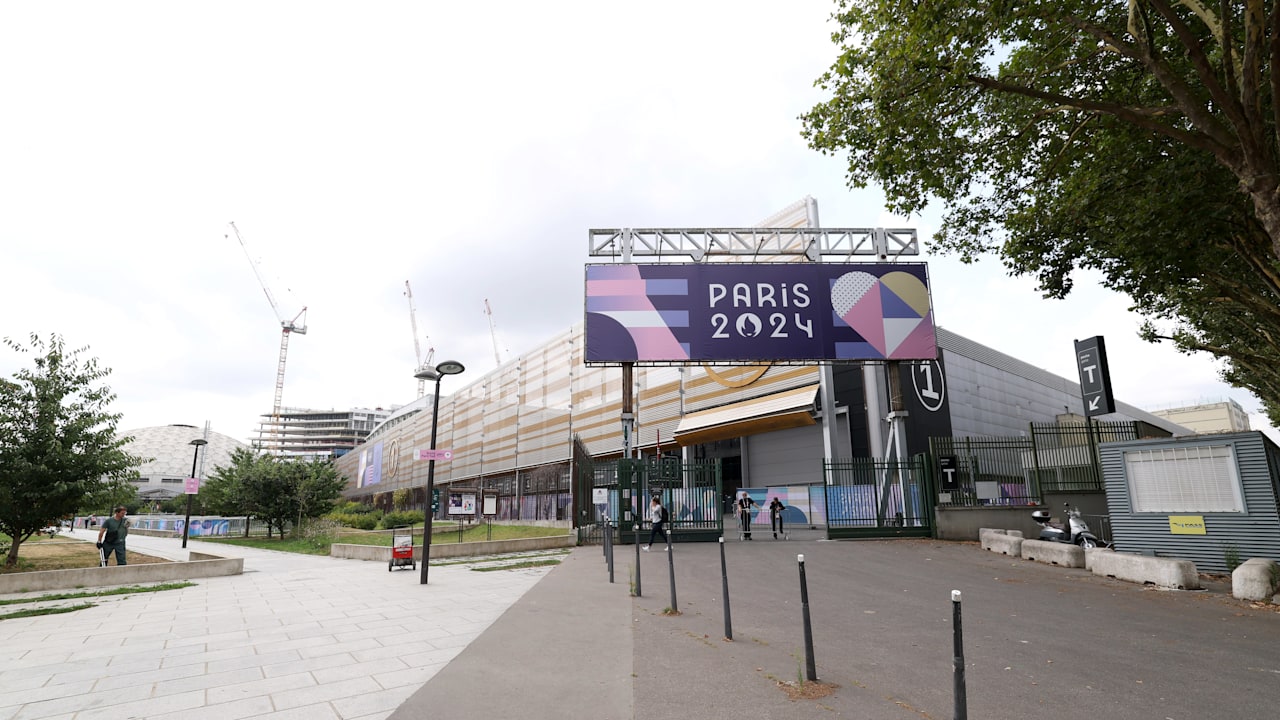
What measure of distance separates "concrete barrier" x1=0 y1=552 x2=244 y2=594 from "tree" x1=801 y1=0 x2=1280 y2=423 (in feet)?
55.4

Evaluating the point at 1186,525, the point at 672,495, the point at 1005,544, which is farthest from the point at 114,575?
the point at 1186,525

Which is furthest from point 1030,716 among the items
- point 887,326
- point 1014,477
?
point 887,326

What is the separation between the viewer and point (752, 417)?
108 ft

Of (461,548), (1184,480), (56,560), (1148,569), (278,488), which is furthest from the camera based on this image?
(278,488)

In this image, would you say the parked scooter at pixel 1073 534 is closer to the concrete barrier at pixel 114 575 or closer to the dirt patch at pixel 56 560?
the concrete barrier at pixel 114 575

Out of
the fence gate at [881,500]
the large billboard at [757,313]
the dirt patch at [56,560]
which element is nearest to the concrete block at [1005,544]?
the fence gate at [881,500]

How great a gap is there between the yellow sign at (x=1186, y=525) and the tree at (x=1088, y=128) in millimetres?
5184

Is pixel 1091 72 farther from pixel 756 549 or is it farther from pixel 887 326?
pixel 756 549

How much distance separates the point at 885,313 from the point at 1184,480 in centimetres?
1253

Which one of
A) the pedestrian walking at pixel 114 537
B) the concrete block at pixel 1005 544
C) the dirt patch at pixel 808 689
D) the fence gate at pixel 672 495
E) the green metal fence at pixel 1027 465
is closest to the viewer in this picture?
the dirt patch at pixel 808 689

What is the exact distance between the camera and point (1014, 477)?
20000 mm

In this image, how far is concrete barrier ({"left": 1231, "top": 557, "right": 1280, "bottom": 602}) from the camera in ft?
29.1

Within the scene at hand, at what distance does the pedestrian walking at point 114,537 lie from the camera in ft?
47.4

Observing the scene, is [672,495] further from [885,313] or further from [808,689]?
[808,689]
